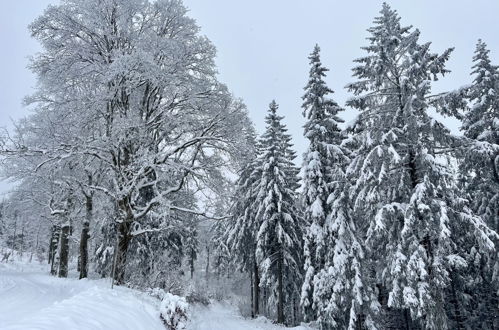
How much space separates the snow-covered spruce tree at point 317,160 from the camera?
1950cm

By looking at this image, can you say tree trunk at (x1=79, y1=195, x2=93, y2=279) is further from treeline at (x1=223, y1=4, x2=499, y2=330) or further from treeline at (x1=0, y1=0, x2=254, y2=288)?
treeline at (x1=223, y1=4, x2=499, y2=330)

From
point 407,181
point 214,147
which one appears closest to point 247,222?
point 214,147

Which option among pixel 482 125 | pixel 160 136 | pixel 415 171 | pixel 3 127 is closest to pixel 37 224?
pixel 3 127

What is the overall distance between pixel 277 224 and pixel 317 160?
19.1ft

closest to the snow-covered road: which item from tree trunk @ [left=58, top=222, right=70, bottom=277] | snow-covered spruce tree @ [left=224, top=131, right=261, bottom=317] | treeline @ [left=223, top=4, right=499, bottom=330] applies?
treeline @ [left=223, top=4, right=499, bottom=330]

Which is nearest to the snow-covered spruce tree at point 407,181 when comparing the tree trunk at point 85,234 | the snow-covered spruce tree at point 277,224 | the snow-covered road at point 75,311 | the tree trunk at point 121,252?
the snow-covered road at point 75,311

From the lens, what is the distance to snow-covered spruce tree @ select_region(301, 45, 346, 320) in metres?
19.5

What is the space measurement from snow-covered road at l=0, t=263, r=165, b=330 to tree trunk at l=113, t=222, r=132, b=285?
127 centimetres

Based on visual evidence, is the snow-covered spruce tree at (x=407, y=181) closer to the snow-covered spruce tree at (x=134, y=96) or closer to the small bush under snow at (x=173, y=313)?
the snow-covered spruce tree at (x=134, y=96)

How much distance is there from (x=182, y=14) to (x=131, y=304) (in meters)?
11.1

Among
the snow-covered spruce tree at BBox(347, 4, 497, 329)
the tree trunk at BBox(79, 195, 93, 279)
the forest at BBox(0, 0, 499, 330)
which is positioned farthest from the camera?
the tree trunk at BBox(79, 195, 93, 279)

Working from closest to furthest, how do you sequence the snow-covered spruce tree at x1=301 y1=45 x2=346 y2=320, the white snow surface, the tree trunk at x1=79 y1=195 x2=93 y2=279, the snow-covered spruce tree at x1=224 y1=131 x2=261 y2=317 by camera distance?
the white snow surface
the tree trunk at x1=79 y1=195 x2=93 y2=279
the snow-covered spruce tree at x1=301 y1=45 x2=346 y2=320
the snow-covered spruce tree at x1=224 y1=131 x2=261 y2=317

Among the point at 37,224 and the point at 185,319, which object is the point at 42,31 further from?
the point at 37,224

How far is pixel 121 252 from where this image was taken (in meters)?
12.7
